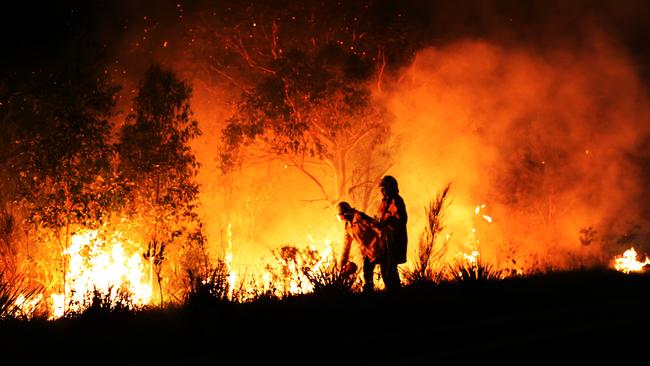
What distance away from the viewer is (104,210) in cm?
1240

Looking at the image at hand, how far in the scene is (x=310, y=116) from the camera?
19219mm

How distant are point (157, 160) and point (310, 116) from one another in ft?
21.5

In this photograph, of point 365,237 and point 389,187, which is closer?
point 389,187

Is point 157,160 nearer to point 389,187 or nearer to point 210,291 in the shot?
point 389,187

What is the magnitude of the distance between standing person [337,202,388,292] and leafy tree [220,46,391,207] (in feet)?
32.5

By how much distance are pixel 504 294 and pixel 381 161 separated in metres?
15.8

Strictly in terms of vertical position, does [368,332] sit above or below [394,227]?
below

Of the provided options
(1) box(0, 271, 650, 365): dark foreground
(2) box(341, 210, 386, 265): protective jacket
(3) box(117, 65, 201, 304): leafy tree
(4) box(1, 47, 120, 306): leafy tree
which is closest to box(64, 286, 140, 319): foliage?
(1) box(0, 271, 650, 365): dark foreground

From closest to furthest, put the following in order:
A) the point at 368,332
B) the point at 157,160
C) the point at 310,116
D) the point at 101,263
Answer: the point at 368,332 → the point at 101,263 → the point at 157,160 → the point at 310,116

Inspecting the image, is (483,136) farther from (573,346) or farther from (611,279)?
(573,346)

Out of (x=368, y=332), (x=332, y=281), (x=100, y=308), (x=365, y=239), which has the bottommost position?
(x=368, y=332)

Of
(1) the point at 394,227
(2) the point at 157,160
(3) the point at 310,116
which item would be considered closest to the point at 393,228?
(1) the point at 394,227

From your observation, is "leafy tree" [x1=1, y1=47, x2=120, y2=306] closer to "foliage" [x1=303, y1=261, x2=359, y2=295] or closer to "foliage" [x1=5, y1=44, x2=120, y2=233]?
"foliage" [x1=5, y1=44, x2=120, y2=233]

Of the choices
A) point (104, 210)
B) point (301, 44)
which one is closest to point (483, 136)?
point (301, 44)
